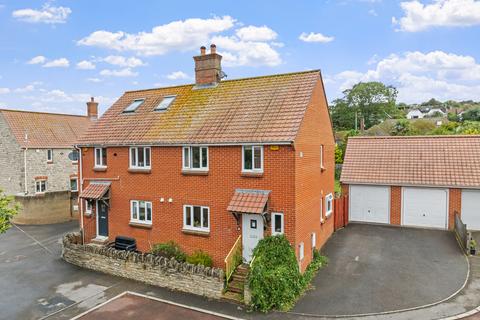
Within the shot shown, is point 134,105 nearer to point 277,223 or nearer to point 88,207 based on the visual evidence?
point 88,207

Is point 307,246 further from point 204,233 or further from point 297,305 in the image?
point 204,233

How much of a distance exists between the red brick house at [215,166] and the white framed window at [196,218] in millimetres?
46

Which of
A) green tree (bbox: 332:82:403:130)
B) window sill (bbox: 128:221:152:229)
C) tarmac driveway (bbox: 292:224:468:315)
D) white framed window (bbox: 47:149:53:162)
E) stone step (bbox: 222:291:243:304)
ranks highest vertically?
green tree (bbox: 332:82:403:130)

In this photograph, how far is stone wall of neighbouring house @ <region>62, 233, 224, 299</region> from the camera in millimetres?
13227

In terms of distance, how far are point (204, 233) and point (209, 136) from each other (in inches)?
171

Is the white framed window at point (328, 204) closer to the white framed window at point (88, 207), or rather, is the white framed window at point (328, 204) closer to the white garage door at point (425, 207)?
Result: the white garage door at point (425, 207)

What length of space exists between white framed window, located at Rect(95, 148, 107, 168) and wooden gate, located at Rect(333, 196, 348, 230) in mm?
13434

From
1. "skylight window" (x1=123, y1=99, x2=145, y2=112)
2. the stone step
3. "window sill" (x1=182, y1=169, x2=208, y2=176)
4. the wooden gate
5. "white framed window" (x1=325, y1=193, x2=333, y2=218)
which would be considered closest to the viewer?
the stone step

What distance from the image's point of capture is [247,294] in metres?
12.2

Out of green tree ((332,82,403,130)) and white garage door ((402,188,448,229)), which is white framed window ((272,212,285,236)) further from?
green tree ((332,82,403,130))

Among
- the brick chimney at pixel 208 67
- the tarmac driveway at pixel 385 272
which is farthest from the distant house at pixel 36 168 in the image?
the tarmac driveway at pixel 385 272

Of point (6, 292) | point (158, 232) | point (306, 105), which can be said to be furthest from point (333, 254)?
point (6, 292)

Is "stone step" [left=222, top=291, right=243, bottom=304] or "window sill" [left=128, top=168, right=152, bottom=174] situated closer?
"stone step" [left=222, top=291, right=243, bottom=304]

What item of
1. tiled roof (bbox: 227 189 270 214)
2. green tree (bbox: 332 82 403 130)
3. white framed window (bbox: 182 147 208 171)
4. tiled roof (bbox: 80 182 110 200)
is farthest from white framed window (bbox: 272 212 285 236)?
green tree (bbox: 332 82 403 130)
